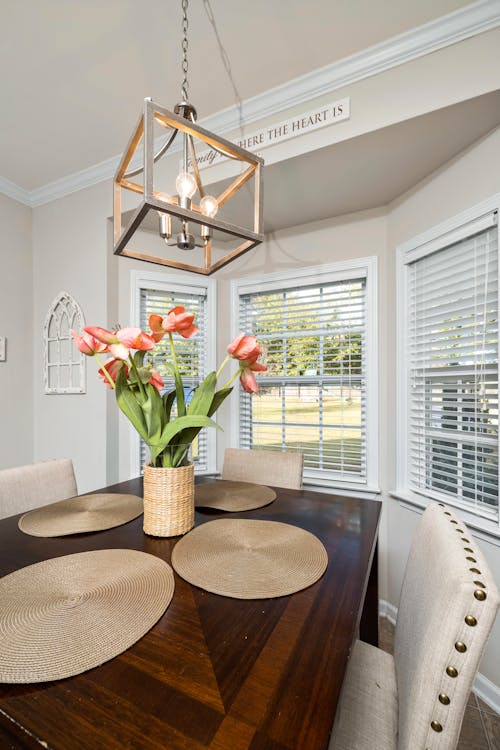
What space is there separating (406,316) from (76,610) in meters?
2.15

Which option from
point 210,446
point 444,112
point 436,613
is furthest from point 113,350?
point 210,446

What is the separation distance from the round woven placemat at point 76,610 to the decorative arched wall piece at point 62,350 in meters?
1.93

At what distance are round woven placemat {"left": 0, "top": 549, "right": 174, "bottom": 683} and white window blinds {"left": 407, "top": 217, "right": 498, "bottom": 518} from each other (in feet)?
5.29

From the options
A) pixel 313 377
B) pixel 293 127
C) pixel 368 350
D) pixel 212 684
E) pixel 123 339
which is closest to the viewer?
pixel 212 684

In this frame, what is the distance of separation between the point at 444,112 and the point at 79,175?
7.69 feet

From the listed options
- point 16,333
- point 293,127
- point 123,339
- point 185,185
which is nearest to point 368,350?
point 293,127

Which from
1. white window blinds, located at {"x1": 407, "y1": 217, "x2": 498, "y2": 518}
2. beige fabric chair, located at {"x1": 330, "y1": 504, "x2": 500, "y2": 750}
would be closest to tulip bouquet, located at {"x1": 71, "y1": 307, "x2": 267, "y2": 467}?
beige fabric chair, located at {"x1": 330, "y1": 504, "x2": 500, "y2": 750}

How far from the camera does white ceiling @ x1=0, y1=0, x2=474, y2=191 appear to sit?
58.2 inches

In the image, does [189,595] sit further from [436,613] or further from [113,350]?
[113,350]

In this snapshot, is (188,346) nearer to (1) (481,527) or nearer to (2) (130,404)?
(2) (130,404)

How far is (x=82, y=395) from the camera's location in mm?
2633

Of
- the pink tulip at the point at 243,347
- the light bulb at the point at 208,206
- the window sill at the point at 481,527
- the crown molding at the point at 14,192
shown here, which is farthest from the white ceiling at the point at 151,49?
the window sill at the point at 481,527

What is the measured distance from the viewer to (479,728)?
147cm

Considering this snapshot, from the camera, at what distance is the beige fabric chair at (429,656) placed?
0.60 m
